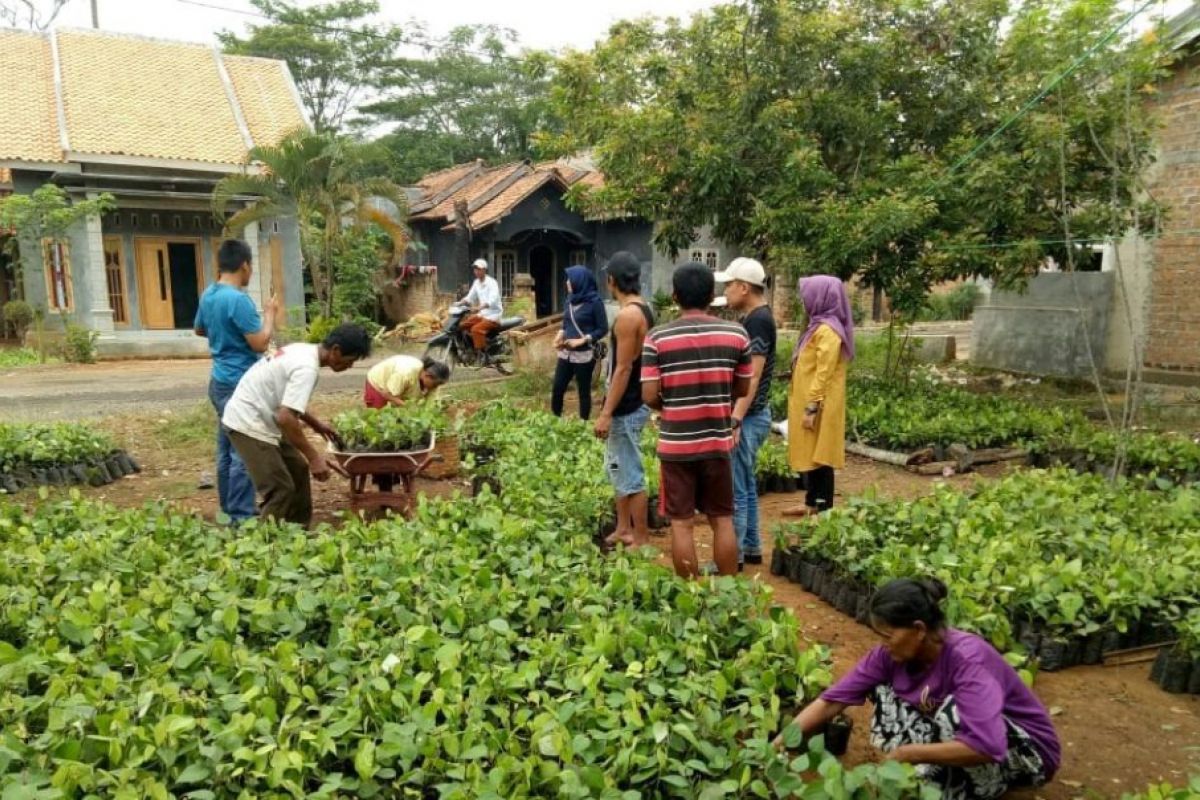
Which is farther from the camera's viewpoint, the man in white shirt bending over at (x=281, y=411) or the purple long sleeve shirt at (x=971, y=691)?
the man in white shirt bending over at (x=281, y=411)

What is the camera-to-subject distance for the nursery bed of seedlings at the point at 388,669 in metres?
2.41

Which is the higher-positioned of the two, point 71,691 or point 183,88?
point 183,88

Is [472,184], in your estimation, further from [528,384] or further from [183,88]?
[528,384]

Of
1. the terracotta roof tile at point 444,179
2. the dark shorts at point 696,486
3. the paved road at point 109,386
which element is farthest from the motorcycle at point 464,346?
the terracotta roof tile at point 444,179

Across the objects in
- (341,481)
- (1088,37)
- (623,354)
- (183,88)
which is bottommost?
(341,481)

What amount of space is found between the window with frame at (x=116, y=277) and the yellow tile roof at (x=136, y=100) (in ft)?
6.42

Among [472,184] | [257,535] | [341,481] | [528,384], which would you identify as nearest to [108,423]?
[341,481]

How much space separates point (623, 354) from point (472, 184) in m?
20.4

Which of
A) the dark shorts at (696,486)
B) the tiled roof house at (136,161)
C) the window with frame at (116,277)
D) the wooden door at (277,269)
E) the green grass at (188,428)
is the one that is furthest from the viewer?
the wooden door at (277,269)

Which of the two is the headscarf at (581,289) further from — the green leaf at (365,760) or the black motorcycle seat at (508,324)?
the green leaf at (365,760)

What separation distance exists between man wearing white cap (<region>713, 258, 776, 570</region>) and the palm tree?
12263 millimetres

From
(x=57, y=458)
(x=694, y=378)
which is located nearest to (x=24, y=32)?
(x=57, y=458)

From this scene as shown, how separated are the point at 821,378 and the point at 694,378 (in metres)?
1.56

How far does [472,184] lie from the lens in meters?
24.1
